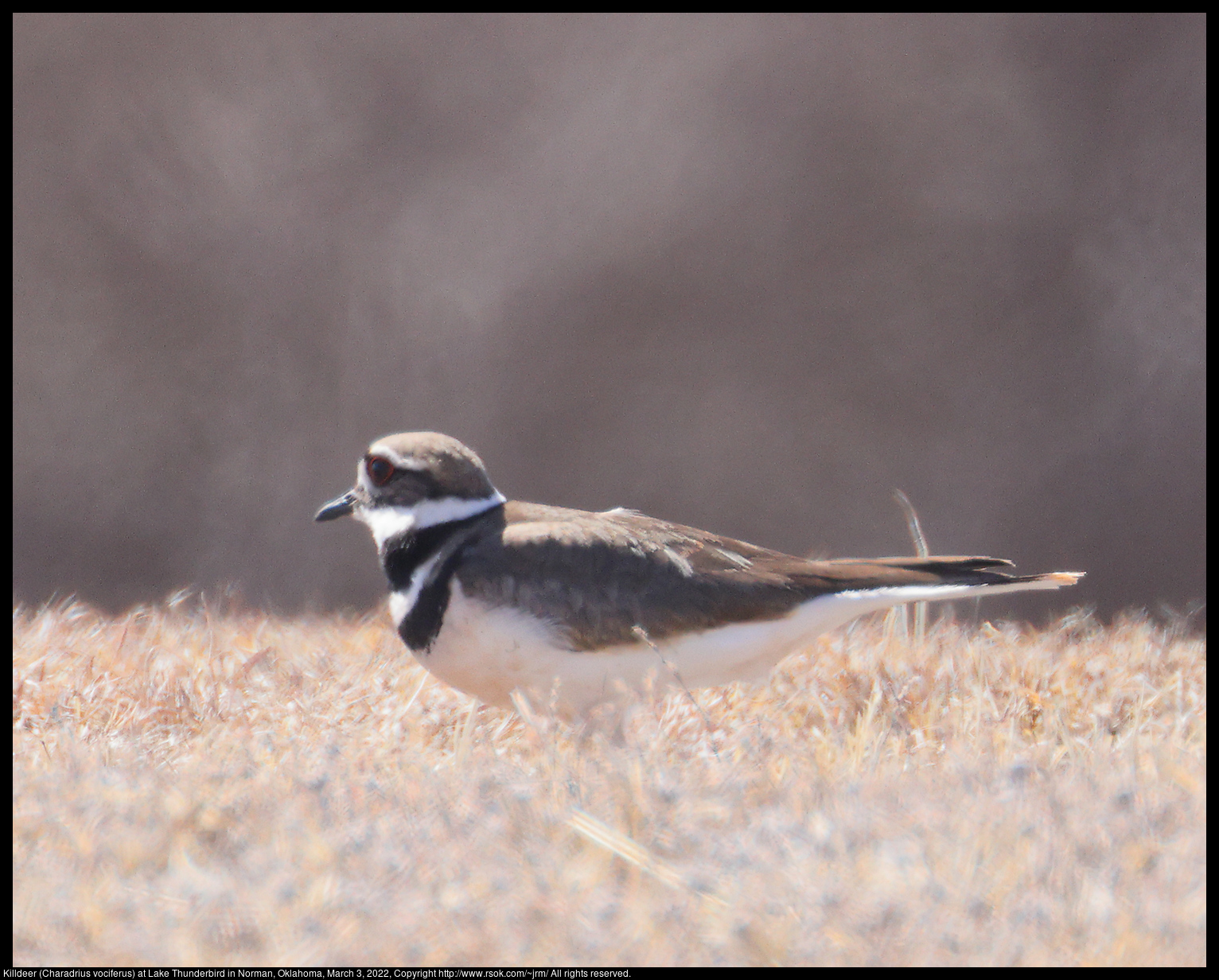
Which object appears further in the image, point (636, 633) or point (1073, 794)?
point (636, 633)

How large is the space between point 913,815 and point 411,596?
186cm

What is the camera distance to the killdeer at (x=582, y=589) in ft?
11.2

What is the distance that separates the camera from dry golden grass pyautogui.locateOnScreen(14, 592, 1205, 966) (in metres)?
1.79

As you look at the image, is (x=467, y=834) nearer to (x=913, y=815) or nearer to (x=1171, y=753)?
(x=913, y=815)

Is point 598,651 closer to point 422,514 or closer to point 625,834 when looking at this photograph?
point 422,514

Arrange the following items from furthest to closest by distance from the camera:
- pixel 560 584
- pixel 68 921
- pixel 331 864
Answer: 1. pixel 560 584
2. pixel 331 864
3. pixel 68 921

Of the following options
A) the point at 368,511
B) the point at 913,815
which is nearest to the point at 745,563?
the point at 368,511

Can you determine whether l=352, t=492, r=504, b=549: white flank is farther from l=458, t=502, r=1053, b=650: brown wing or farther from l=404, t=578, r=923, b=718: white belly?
l=404, t=578, r=923, b=718: white belly

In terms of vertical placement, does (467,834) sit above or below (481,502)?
below

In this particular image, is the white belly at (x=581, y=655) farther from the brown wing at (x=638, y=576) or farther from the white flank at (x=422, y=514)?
the white flank at (x=422, y=514)

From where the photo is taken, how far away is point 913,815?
2.21m

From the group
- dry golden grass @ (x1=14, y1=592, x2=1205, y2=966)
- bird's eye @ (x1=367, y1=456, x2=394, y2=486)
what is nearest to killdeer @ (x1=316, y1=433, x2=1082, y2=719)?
bird's eye @ (x1=367, y1=456, x2=394, y2=486)

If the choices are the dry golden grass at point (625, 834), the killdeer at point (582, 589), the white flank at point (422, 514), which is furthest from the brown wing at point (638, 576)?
the dry golden grass at point (625, 834)
